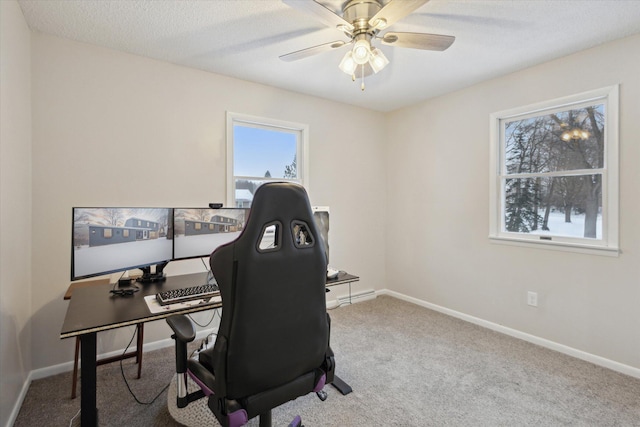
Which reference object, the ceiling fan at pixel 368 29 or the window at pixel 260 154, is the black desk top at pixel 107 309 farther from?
the ceiling fan at pixel 368 29

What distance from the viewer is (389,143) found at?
4.32 meters

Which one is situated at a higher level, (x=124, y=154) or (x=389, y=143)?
(x=389, y=143)

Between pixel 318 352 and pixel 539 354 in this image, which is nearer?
pixel 318 352

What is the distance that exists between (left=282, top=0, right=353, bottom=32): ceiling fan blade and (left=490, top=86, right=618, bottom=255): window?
210 centimetres

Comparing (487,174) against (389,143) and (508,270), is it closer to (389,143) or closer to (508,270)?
(508,270)

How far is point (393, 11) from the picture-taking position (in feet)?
5.41

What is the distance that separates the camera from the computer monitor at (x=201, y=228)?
224 centimetres

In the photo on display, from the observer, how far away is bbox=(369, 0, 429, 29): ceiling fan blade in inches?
61.2

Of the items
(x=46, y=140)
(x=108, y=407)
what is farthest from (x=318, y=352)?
(x=46, y=140)

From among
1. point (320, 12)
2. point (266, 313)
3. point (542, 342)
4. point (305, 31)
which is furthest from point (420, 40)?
point (542, 342)

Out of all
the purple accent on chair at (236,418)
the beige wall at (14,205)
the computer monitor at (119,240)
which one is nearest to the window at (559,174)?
the purple accent on chair at (236,418)

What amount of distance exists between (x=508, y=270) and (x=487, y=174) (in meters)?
0.99

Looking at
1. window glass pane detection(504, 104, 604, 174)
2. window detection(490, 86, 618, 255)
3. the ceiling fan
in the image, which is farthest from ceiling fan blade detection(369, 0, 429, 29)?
window glass pane detection(504, 104, 604, 174)

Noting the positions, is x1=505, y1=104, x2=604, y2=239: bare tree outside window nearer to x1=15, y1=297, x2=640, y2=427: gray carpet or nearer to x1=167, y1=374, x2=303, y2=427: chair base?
x1=15, y1=297, x2=640, y2=427: gray carpet
